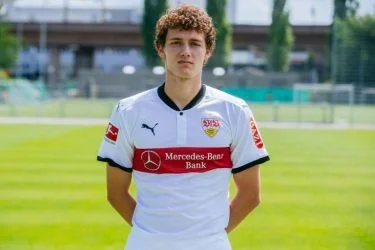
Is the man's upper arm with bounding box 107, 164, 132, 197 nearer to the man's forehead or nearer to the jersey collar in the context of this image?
the jersey collar

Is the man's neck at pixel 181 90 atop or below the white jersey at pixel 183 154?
atop

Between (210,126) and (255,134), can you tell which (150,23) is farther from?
(210,126)

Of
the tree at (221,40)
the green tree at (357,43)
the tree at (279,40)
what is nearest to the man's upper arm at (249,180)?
the green tree at (357,43)

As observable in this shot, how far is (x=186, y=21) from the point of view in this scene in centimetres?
354

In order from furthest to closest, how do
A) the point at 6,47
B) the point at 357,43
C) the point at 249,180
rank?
the point at 6,47
the point at 357,43
the point at 249,180

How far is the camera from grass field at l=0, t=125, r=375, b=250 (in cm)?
848

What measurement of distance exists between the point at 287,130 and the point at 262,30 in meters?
50.6

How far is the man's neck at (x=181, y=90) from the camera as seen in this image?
3561 mm

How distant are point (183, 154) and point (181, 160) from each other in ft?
0.10

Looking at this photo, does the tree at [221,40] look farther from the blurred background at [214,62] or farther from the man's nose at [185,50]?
the man's nose at [185,50]

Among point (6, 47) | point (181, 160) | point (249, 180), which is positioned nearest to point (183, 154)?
point (181, 160)

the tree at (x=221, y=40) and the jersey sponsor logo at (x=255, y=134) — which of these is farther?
the tree at (x=221, y=40)

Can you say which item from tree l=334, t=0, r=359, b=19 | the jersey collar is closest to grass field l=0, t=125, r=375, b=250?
the jersey collar

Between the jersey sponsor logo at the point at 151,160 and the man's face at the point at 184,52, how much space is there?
1.25 feet
